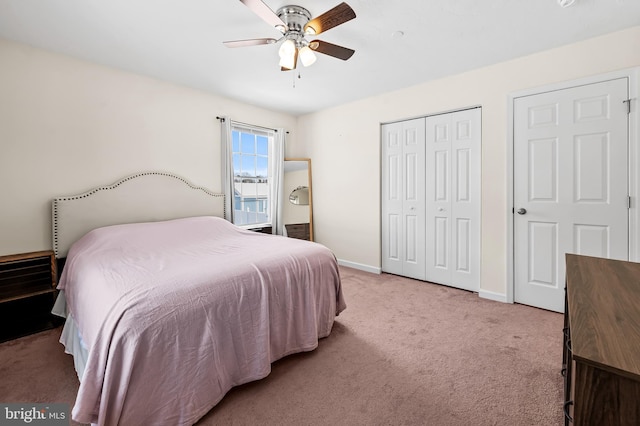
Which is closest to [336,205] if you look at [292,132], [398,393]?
[292,132]

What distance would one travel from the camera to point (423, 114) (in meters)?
3.41

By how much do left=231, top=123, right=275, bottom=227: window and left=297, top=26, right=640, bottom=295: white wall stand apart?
746 mm

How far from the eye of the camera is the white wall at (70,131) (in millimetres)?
2395

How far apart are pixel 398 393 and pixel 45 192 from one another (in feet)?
10.8

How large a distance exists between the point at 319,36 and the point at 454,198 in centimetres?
222

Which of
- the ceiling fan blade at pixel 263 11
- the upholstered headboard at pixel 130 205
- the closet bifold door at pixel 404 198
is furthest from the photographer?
the closet bifold door at pixel 404 198

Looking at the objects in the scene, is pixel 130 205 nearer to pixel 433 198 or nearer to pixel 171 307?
pixel 171 307

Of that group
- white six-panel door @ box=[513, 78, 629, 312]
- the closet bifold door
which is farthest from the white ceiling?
the closet bifold door

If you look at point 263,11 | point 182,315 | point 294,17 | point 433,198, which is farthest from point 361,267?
point 263,11

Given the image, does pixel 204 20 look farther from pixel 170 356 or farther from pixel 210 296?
pixel 170 356

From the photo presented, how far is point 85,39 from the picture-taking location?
2354 millimetres

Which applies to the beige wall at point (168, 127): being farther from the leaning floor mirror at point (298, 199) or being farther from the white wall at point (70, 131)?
the leaning floor mirror at point (298, 199)

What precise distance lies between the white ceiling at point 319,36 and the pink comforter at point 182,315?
166 centimetres

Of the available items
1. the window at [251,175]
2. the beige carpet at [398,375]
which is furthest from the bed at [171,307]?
the window at [251,175]
